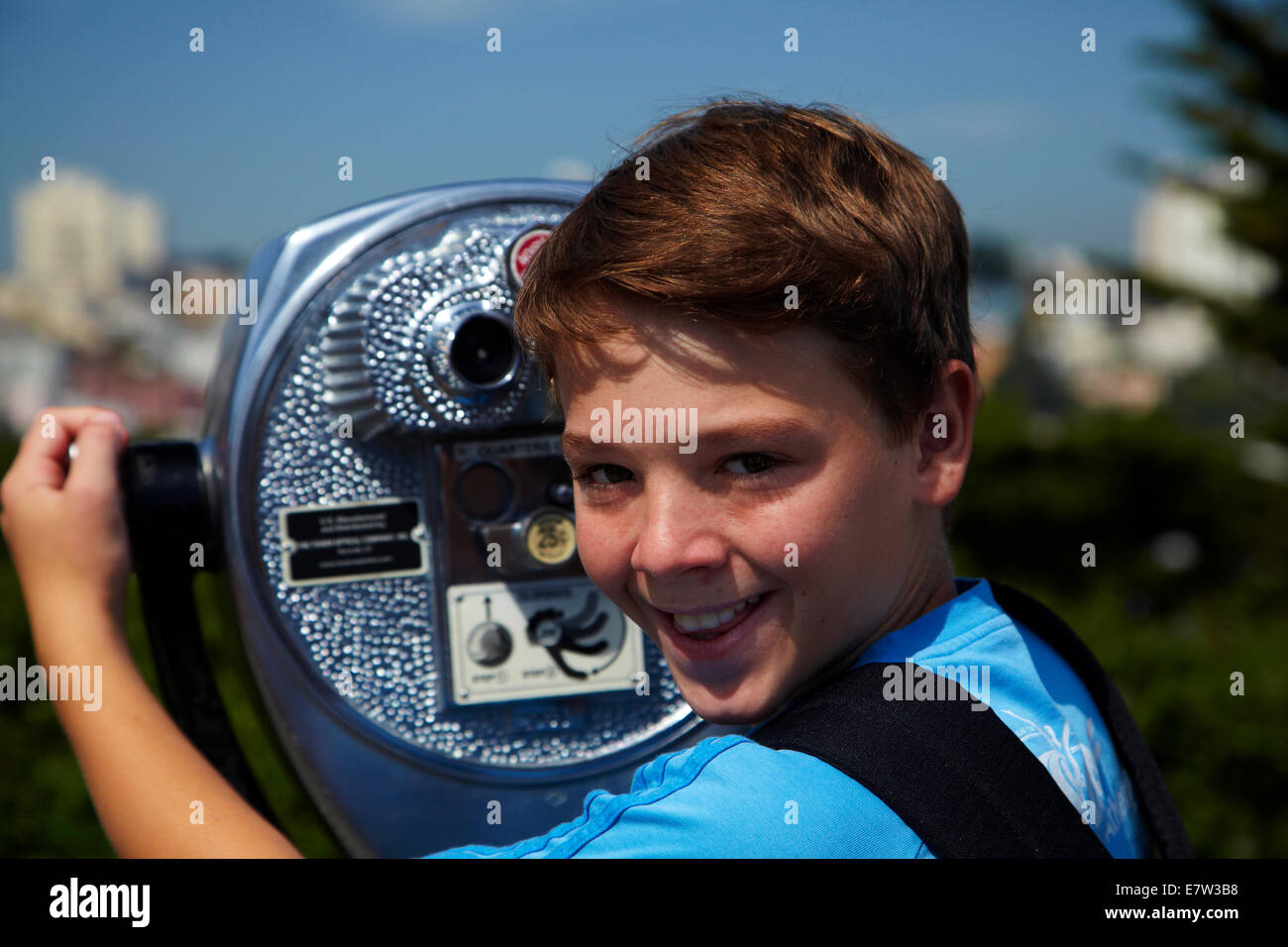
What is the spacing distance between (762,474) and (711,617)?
0.13m

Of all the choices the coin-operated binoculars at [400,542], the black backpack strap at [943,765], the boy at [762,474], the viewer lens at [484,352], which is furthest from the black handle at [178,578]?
the black backpack strap at [943,765]

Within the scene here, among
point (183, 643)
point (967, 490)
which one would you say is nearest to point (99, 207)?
point (967, 490)

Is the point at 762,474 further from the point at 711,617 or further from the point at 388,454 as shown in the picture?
the point at 388,454

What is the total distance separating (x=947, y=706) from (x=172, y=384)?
524 inches

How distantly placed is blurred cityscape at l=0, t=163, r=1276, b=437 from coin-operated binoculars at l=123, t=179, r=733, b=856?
171 mm

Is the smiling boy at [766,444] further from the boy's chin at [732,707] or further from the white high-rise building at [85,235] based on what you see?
the white high-rise building at [85,235]

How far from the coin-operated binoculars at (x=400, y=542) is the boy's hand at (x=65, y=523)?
31mm

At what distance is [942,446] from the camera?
108 cm

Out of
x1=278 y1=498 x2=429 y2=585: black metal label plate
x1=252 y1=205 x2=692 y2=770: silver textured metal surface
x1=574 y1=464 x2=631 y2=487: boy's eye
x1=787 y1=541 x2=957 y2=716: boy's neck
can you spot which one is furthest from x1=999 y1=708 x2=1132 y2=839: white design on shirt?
x1=278 y1=498 x2=429 y2=585: black metal label plate

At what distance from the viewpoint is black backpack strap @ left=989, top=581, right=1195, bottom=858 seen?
45.9 inches

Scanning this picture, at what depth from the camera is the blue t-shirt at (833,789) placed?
879mm

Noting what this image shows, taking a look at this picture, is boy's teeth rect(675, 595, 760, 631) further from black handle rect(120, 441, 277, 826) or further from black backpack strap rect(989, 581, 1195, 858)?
black handle rect(120, 441, 277, 826)

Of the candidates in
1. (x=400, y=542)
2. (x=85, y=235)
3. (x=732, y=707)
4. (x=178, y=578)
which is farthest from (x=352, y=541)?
(x=85, y=235)

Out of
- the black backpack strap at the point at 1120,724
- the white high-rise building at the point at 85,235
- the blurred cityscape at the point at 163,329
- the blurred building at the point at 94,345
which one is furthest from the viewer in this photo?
the white high-rise building at the point at 85,235
